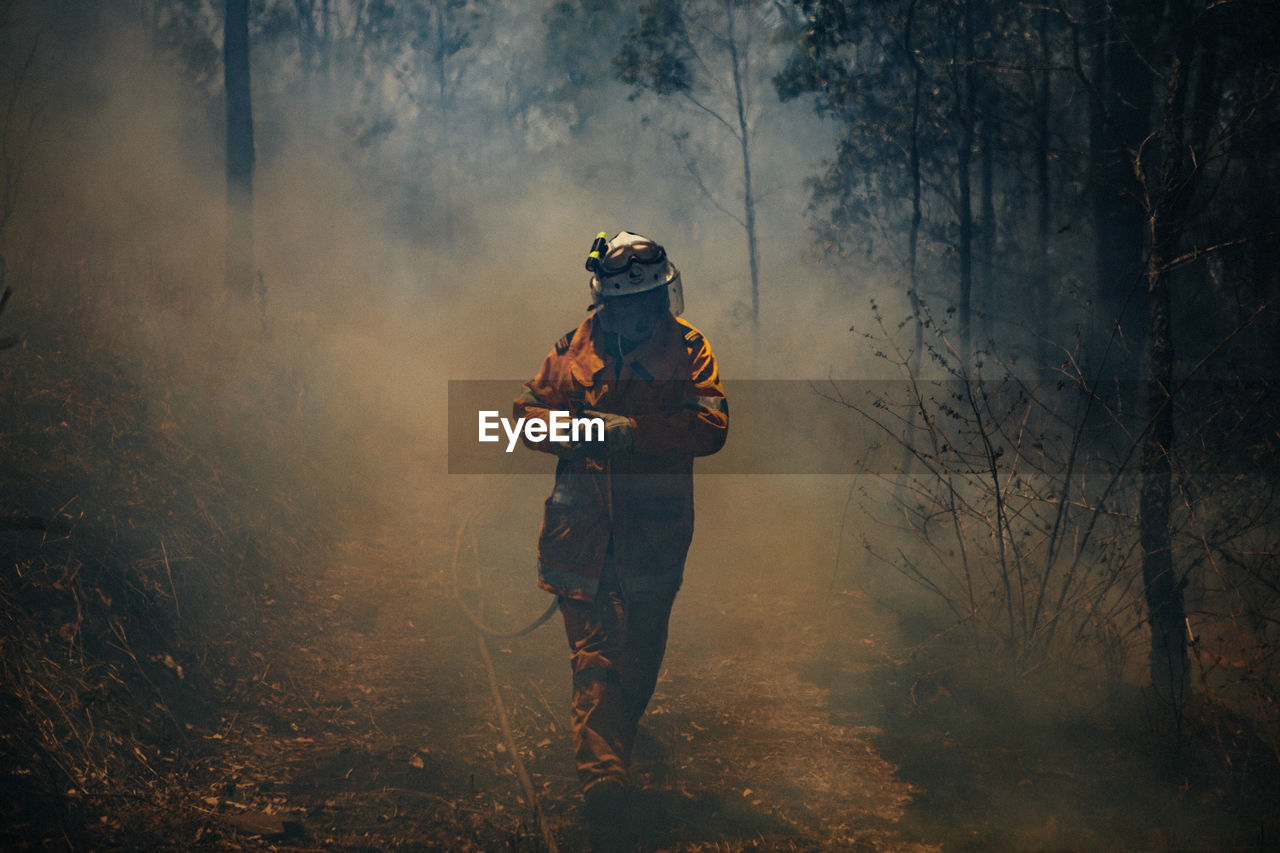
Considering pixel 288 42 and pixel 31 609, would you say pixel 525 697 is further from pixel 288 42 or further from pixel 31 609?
pixel 288 42

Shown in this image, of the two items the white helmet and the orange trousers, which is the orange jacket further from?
the white helmet

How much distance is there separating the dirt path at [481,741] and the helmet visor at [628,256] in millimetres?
2526

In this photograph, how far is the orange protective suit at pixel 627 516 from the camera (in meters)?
3.89

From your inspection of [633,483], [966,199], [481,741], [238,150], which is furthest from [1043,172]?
[238,150]

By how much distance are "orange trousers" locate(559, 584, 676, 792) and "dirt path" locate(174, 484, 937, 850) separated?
0.89ft

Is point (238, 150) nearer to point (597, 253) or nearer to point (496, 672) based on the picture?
point (496, 672)

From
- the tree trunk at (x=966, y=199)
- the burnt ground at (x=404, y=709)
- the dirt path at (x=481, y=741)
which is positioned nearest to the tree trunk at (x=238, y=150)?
the burnt ground at (x=404, y=709)

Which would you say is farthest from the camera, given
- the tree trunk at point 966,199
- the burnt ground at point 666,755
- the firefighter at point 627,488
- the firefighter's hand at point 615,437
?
the tree trunk at point 966,199

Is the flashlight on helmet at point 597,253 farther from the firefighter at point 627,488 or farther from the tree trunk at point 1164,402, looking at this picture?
the tree trunk at point 1164,402

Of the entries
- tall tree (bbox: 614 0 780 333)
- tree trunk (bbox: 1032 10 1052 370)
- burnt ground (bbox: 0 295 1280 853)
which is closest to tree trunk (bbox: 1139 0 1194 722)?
burnt ground (bbox: 0 295 1280 853)

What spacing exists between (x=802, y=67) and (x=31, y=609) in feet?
37.8

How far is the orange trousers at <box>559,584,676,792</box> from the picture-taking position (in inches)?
149

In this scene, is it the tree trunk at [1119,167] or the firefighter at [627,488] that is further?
the tree trunk at [1119,167]

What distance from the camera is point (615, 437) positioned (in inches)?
147
